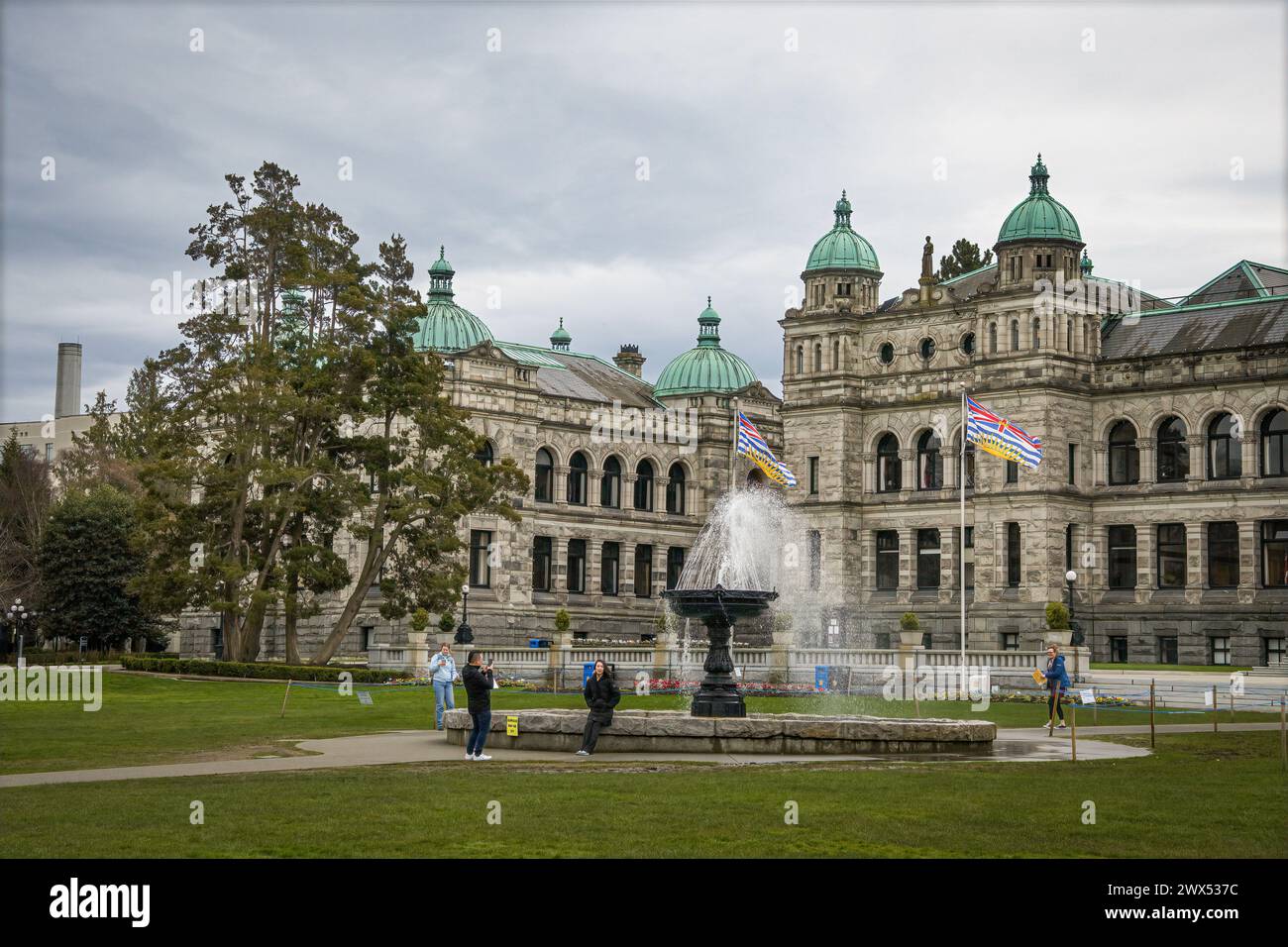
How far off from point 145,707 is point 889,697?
68.6 feet

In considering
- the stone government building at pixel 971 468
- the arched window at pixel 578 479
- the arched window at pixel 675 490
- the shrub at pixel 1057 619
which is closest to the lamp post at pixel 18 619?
the stone government building at pixel 971 468

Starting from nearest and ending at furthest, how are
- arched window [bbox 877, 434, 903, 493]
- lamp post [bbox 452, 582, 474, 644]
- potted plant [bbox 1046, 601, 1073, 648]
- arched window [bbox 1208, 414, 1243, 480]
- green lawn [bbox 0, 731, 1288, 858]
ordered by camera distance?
green lawn [bbox 0, 731, 1288, 858] < potted plant [bbox 1046, 601, 1073, 648] < lamp post [bbox 452, 582, 474, 644] < arched window [bbox 1208, 414, 1243, 480] < arched window [bbox 877, 434, 903, 493]

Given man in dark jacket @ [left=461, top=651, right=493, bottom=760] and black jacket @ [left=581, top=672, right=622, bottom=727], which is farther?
black jacket @ [left=581, top=672, right=622, bottom=727]

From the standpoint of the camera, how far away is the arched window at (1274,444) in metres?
67.9

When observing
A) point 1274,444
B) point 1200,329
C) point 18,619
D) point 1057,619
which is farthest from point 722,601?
point 18,619

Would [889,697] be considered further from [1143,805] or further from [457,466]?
[1143,805]

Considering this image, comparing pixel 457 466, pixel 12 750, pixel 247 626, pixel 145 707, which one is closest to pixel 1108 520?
pixel 457 466

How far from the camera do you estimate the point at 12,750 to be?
91.6 ft

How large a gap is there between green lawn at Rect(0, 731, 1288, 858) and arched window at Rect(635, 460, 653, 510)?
2392 inches

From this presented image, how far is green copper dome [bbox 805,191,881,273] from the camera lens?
79.2m

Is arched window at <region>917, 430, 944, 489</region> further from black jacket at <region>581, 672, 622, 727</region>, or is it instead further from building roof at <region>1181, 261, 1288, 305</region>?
black jacket at <region>581, 672, 622, 727</region>

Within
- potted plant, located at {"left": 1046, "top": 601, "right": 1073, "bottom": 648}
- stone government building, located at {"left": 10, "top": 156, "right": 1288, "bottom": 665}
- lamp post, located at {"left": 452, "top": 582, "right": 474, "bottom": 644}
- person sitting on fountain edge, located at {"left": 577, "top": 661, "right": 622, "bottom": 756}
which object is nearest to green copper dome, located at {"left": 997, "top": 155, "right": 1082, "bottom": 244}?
stone government building, located at {"left": 10, "top": 156, "right": 1288, "bottom": 665}

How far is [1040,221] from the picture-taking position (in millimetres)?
70375

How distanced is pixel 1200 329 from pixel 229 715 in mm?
48060
